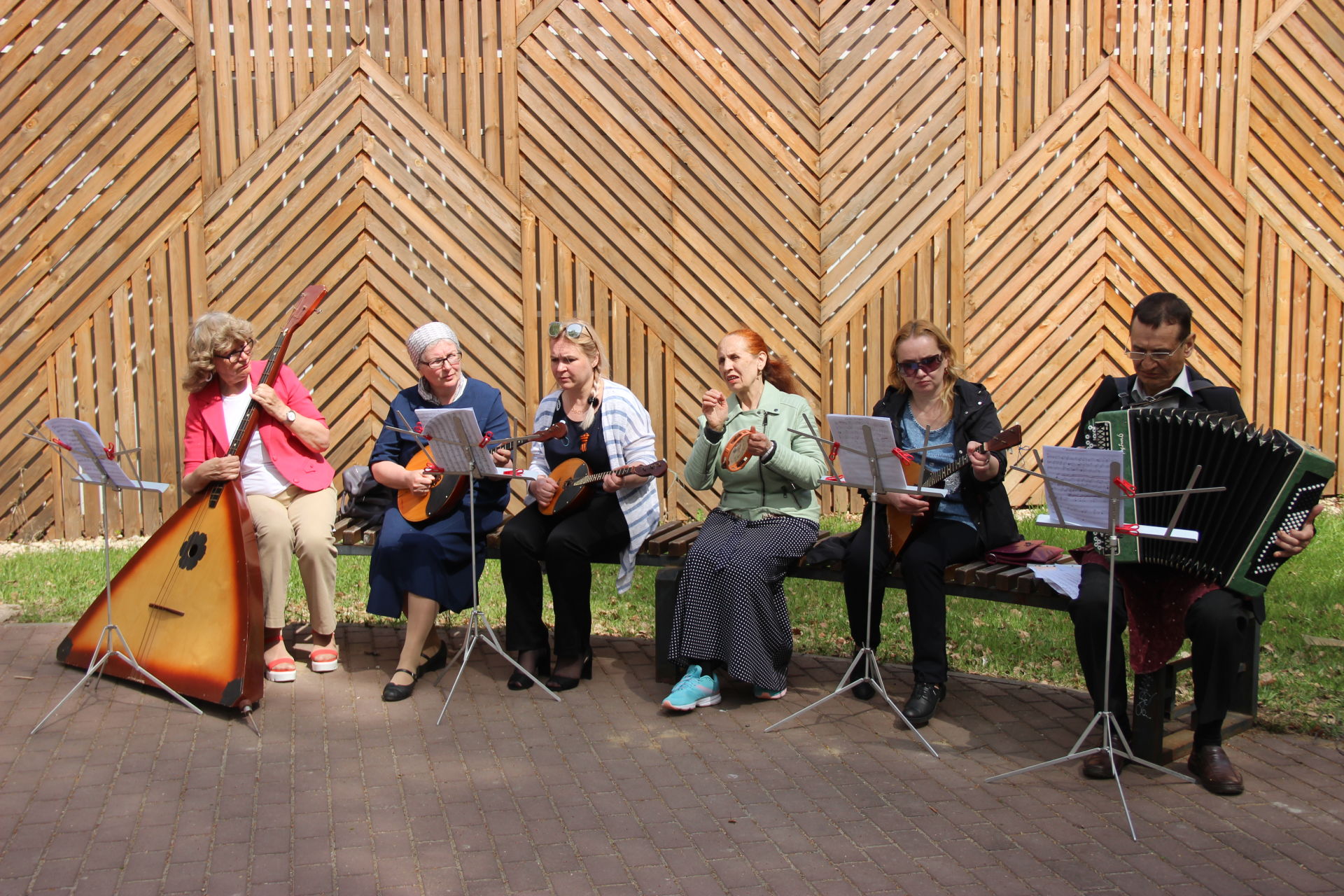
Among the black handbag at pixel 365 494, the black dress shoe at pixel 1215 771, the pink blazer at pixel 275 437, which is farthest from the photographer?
the black handbag at pixel 365 494

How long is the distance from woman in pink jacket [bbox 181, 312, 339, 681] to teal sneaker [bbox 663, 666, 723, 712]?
1515 mm

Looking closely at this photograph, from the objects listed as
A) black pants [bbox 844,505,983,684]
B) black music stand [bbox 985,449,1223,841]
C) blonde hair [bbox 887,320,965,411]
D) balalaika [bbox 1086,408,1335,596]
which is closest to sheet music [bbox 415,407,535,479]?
black pants [bbox 844,505,983,684]

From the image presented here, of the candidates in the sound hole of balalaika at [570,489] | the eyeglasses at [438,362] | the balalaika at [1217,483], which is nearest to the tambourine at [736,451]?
the sound hole of balalaika at [570,489]

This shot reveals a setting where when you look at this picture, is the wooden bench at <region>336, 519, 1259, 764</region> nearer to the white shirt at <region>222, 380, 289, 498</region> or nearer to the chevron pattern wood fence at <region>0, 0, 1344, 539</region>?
the white shirt at <region>222, 380, 289, 498</region>

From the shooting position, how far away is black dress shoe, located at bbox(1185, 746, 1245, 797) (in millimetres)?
3801

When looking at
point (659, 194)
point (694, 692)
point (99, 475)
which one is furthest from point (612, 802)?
point (659, 194)

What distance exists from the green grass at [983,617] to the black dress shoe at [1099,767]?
31.8 inches

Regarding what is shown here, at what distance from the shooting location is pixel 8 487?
750 centimetres

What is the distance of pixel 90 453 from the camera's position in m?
4.52

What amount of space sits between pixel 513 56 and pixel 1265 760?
5.56m

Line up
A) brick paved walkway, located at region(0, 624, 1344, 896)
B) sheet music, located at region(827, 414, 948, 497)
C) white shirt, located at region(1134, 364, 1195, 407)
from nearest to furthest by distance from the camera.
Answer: brick paved walkway, located at region(0, 624, 1344, 896) < sheet music, located at region(827, 414, 948, 497) < white shirt, located at region(1134, 364, 1195, 407)

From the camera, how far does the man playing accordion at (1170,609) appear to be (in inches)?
152

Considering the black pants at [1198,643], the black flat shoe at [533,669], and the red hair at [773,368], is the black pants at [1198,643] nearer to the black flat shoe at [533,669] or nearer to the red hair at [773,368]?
the red hair at [773,368]

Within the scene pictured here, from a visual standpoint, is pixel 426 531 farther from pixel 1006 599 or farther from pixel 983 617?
pixel 983 617
